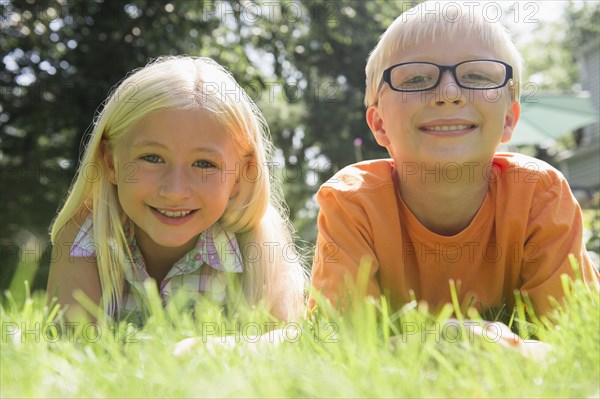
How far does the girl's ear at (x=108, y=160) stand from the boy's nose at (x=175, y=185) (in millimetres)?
358

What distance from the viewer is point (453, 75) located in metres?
2.60

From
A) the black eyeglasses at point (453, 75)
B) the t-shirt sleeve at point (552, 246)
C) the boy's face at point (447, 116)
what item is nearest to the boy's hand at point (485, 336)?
the t-shirt sleeve at point (552, 246)

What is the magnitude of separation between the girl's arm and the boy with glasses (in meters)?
1.03

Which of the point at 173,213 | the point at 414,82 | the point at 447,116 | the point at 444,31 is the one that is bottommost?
the point at 173,213

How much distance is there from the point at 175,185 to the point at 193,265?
45 centimetres

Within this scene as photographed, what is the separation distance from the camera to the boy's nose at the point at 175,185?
8.90ft

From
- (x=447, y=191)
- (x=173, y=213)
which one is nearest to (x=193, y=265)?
(x=173, y=213)

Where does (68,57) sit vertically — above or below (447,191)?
above

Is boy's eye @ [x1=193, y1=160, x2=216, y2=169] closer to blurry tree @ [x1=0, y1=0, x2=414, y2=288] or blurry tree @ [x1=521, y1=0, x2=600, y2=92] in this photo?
blurry tree @ [x1=0, y1=0, x2=414, y2=288]

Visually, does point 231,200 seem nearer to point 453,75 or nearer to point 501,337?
point 453,75

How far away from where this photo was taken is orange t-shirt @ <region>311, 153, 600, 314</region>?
244cm

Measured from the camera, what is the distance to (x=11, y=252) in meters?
6.29

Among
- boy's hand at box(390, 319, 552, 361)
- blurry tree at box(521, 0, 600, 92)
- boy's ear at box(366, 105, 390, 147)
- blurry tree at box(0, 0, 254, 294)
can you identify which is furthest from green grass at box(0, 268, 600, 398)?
blurry tree at box(521, 0, 600, 92)

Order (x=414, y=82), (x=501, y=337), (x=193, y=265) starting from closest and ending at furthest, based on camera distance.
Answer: (x=501, y=337) < (x=414, y=82) < (x=193, y=265)
